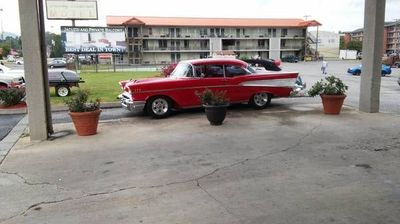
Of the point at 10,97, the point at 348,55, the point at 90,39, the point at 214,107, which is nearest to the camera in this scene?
the point at 214,107

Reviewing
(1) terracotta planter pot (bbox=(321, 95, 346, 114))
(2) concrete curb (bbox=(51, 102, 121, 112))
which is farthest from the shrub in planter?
(1) terracotta planter pot (bbox=(321, 95, 346, 114))

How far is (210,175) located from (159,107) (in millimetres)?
5582

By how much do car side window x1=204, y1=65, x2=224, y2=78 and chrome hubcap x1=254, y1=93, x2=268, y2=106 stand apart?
1.38 meters

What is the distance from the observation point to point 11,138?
942 cm

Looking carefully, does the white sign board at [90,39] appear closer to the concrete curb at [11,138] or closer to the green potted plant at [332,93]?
the concrete curb at [11,138]

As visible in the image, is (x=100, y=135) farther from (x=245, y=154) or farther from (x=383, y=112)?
(x=383, y=112)

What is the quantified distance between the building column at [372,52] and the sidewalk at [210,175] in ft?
6.65

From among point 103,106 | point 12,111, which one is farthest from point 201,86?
point 12,111

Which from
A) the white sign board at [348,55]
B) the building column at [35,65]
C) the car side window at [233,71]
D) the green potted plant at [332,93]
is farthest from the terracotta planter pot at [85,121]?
the white sign board at [348,55]

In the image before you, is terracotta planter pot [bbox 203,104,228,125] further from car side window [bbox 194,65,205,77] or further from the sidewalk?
car side window [bbox 194,65,205,77]

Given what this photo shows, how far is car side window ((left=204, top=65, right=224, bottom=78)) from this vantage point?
1205 cm

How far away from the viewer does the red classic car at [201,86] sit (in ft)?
37.4

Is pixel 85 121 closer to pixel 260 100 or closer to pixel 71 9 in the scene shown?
pixel 260 100

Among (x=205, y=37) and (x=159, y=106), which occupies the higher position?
(x=205, y=37)
